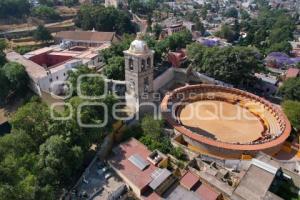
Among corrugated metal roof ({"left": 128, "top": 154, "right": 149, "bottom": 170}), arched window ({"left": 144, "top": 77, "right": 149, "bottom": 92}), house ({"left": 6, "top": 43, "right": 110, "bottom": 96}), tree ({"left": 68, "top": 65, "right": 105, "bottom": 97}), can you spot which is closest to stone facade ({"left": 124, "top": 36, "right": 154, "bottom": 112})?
arched window ({"left": 144, "top": 77, "right": 149, "bottom": 92})

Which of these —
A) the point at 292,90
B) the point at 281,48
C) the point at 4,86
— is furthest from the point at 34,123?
the point at 281,48

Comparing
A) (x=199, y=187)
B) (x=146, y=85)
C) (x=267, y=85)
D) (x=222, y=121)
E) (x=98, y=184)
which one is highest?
(x=146, y=85)

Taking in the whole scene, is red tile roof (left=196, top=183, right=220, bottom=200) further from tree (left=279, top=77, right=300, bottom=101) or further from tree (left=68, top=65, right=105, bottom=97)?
tree (left=279, top=77, right=300, bottom=101)

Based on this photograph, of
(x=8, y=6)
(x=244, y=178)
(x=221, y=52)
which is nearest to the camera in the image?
(x=244, y=178)

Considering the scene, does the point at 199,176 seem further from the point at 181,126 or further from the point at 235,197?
the point at 181,126

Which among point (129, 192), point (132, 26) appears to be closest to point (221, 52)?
point (129, 192)

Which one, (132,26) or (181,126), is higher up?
(132,26)

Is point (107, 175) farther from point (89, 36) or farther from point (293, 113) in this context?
point (89, 36)
